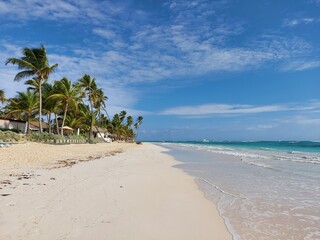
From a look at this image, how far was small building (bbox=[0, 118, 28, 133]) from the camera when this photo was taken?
123ft

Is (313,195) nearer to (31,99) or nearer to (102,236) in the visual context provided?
(102,236)

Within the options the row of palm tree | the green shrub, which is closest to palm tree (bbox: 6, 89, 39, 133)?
the row of palm tree

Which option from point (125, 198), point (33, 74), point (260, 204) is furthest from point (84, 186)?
point (33, 74)

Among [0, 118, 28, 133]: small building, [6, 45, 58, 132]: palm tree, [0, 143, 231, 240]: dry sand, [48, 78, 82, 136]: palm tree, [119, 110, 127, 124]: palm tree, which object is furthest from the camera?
[119, 110, 127, 124]: palm tree

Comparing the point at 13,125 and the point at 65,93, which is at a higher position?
the point at 65,93

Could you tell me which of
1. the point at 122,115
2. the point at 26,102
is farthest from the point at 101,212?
the point at 122,115

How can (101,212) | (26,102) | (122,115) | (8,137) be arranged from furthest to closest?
(122,115) → (26,102) → (8,137) → (101,212)

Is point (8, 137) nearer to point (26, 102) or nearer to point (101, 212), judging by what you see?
point (26, 102)

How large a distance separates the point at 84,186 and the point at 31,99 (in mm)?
34809

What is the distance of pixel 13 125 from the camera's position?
3866 cm

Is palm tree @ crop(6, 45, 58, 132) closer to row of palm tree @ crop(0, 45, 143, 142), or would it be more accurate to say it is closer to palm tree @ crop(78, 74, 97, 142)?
row of palm tree @ crop(0, 45, 143, 142)

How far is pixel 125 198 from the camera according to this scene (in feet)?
21.1

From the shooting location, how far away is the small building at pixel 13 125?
3738 cm

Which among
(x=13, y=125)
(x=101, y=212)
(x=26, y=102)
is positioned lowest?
(x=101, y=212)
